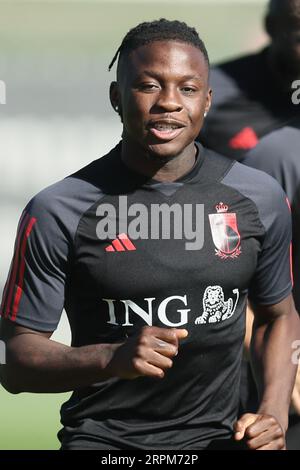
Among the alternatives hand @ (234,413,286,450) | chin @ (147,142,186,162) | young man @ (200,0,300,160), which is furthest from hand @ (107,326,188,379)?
young man @ (200,0,300,160)

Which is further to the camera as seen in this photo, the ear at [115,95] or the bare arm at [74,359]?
the ear at [115,95]

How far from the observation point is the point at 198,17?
970 centimetres

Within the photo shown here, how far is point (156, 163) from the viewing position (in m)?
3.64

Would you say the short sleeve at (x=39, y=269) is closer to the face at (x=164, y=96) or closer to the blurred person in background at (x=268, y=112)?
the face at (x=164, y=96)

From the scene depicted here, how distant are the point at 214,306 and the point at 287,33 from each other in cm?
126

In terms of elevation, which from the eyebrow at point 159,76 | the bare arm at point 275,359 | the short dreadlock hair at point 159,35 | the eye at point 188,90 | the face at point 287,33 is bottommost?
→ the bare arm at point 275,359

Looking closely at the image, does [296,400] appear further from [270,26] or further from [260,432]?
[270,26]

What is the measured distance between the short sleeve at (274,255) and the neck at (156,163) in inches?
11.0

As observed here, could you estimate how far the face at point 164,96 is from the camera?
3.52 metres

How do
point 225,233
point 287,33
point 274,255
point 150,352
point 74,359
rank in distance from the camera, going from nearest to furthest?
point 150,352 < point 74,359 < point 225,233 < point 274,255 < point 287,33

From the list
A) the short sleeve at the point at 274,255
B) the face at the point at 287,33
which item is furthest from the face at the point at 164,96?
the face at the point at 287,33

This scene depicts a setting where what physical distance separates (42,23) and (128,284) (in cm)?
653

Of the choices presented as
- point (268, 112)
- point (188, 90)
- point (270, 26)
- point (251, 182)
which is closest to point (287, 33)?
point (270, 26)

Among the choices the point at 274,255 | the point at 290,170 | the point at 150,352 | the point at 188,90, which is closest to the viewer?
the point at 150,352
